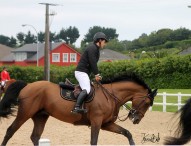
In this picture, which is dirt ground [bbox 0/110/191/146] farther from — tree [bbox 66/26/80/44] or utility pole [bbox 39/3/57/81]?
tree [bbox 66/26/80/44]

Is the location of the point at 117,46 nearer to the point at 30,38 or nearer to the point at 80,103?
the point at 30,38

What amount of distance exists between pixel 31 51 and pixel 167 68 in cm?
5399

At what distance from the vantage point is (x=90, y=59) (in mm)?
9977

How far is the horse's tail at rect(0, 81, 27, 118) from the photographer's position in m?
10.9

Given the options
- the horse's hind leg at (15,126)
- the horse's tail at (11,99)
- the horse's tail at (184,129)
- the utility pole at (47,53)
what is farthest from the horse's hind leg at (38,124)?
the utility pole at (47,53)

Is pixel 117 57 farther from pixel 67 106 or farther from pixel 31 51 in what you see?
pixel 67 106

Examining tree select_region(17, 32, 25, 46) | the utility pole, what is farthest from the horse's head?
tree select_region(17, 32, 25, 46)

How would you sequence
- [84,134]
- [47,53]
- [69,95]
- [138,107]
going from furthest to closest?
1. [47,53]
2. [84,134]
3. [138,107]
4. [69,95]

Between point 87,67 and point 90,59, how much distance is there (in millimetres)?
373

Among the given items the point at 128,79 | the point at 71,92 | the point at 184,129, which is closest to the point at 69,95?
the point at 71,92

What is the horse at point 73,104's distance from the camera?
32.5 ft

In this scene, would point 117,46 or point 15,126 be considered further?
point 117,46

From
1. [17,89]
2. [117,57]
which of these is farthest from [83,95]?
[117,57]

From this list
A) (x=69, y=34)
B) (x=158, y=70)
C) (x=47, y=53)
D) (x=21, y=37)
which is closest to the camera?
(x=47, y=53)
